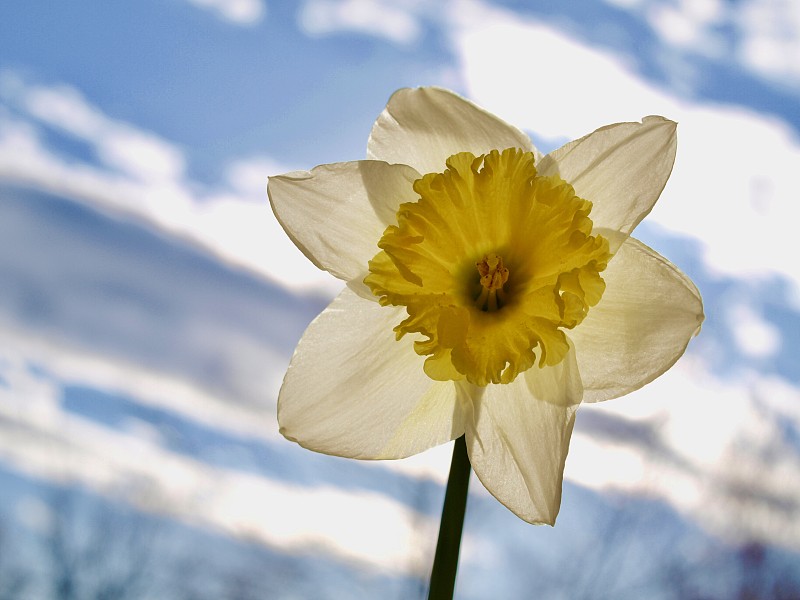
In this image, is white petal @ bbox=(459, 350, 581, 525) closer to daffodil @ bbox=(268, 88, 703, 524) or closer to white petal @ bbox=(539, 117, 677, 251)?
daffodil @ bbox=(268, 88, 703, 524)

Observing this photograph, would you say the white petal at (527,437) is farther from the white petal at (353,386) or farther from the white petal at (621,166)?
the white petal at (621,166)

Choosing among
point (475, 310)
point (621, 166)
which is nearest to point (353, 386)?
point (475, 310)

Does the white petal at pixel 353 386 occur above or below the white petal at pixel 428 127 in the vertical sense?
below

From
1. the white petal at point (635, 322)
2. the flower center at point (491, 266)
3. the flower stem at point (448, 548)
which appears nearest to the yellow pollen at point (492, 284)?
the flower center at point (491, 266)

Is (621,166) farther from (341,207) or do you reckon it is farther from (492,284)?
(341,207)

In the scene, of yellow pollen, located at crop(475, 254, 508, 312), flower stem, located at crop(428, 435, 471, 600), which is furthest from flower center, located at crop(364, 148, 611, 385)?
flower stem, located at crop(428, 435, 471, 600)

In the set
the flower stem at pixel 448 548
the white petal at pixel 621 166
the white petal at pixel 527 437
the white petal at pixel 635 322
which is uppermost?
the white petal at pixel 621 166

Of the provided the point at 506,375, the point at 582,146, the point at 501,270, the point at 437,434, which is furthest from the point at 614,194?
the point at 437,434
